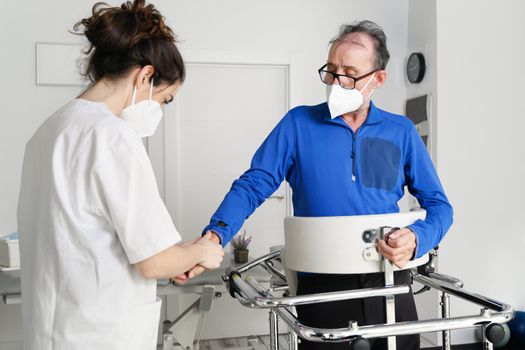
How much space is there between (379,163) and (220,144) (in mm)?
2393

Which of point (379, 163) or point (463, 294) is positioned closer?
point (463, 294)

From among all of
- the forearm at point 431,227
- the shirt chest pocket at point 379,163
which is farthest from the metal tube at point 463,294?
the shirt chest pocket at point 379,163

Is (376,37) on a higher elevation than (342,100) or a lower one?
higher

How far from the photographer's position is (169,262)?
1.20m

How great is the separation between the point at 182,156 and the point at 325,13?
149cm

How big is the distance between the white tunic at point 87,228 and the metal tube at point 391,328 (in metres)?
0.35

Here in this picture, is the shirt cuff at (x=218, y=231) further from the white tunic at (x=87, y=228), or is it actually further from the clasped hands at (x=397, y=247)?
the white tunic at (x=87, y=228)

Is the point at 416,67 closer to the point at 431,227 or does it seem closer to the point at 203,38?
the point at 203,38

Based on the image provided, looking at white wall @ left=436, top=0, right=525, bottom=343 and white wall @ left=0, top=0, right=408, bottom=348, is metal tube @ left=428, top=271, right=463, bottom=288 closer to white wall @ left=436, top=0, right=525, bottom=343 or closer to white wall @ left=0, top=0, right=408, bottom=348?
white wall @ left=436, top=0, right=525, bottom=343

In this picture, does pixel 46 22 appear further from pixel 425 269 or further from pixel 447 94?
pixel 425 269

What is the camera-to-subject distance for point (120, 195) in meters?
1.12

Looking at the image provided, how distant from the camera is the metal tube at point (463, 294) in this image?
4.23 feet

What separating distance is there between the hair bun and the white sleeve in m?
0.25

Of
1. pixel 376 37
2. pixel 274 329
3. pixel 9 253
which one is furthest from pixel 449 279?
pixel 9 253
